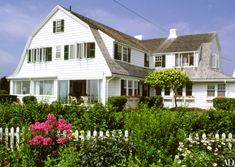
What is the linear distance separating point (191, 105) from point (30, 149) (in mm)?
28865

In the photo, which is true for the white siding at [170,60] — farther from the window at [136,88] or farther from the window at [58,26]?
the window at [58,26]

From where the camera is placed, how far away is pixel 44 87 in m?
33.7

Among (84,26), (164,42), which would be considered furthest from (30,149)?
(164,42)

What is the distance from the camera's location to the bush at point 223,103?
97.7 feet

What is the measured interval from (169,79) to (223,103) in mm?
5305

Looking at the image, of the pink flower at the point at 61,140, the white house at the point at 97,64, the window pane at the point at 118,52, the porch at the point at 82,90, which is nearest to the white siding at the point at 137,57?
the white house at the point at 97,64

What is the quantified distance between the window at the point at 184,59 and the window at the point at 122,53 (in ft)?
20.6

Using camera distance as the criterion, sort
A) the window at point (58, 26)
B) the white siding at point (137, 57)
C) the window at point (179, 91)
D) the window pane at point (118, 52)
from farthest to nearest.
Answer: the window at point (179, 91) < the white siding at point (137, 57) < the window at point (58, 26) < the window pane at point (118, 52)

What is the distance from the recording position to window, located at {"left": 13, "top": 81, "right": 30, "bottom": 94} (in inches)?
1380

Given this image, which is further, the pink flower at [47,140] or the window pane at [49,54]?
the window pane at [49,54]

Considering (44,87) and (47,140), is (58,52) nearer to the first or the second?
(44,87)

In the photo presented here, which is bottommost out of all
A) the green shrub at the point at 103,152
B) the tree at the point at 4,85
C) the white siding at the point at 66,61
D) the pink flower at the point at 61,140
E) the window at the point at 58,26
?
the green shrub at the point at 103,152

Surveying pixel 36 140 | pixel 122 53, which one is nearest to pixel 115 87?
pixel 122 53

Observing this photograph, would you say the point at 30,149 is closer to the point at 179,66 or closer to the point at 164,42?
the point at 179,66
